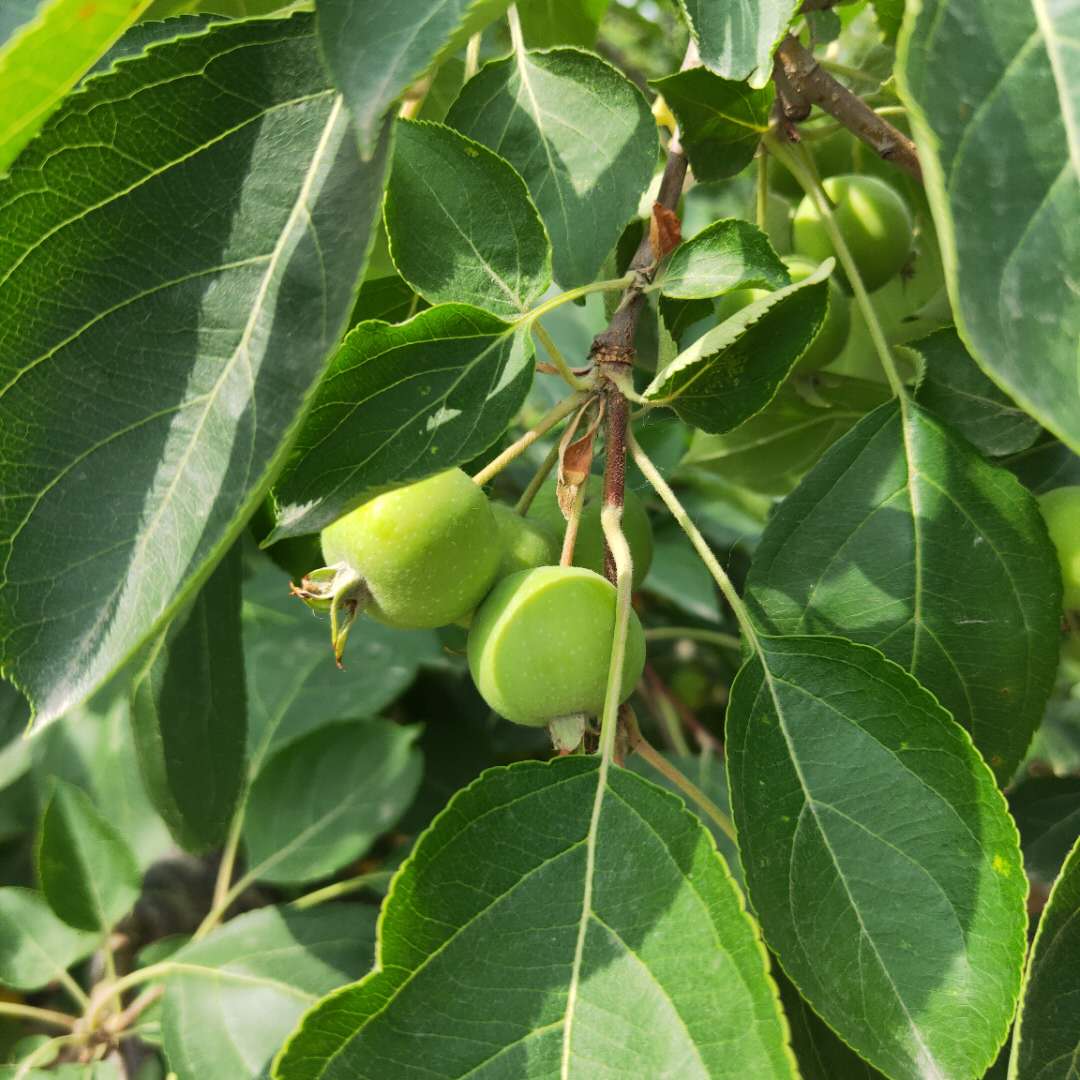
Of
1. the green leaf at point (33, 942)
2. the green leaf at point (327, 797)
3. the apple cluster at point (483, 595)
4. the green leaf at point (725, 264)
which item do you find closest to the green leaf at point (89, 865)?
the green leaf at point (33, 942)

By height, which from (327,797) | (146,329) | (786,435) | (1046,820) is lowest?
(1046,820)

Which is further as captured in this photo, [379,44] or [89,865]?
[89,865]

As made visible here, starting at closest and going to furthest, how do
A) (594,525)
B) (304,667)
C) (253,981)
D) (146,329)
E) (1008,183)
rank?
(1008,183) < (146,329) < (594,525) < (253,981) < (304,667)

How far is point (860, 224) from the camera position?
1.08 m

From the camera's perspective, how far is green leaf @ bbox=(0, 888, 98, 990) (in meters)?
1.32

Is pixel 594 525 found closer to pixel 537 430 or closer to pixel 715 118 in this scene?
pixel 537 430

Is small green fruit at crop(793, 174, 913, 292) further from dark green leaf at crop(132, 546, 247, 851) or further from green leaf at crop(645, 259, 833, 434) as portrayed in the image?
dark green leaf at crop(132, 546, 247, 851)

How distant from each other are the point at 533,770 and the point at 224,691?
0.44 meters

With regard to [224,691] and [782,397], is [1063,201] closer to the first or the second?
[782,397]

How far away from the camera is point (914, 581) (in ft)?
2.70

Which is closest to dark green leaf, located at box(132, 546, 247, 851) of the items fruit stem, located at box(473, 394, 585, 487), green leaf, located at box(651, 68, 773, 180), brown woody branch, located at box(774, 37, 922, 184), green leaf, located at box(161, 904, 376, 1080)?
green leaf, located at box(161, 904, 376, 1080)

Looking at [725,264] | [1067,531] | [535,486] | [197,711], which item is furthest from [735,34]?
[197,711]

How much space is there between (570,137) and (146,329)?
40 centimetres

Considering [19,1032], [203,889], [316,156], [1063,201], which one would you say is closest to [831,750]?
[1063,201]
